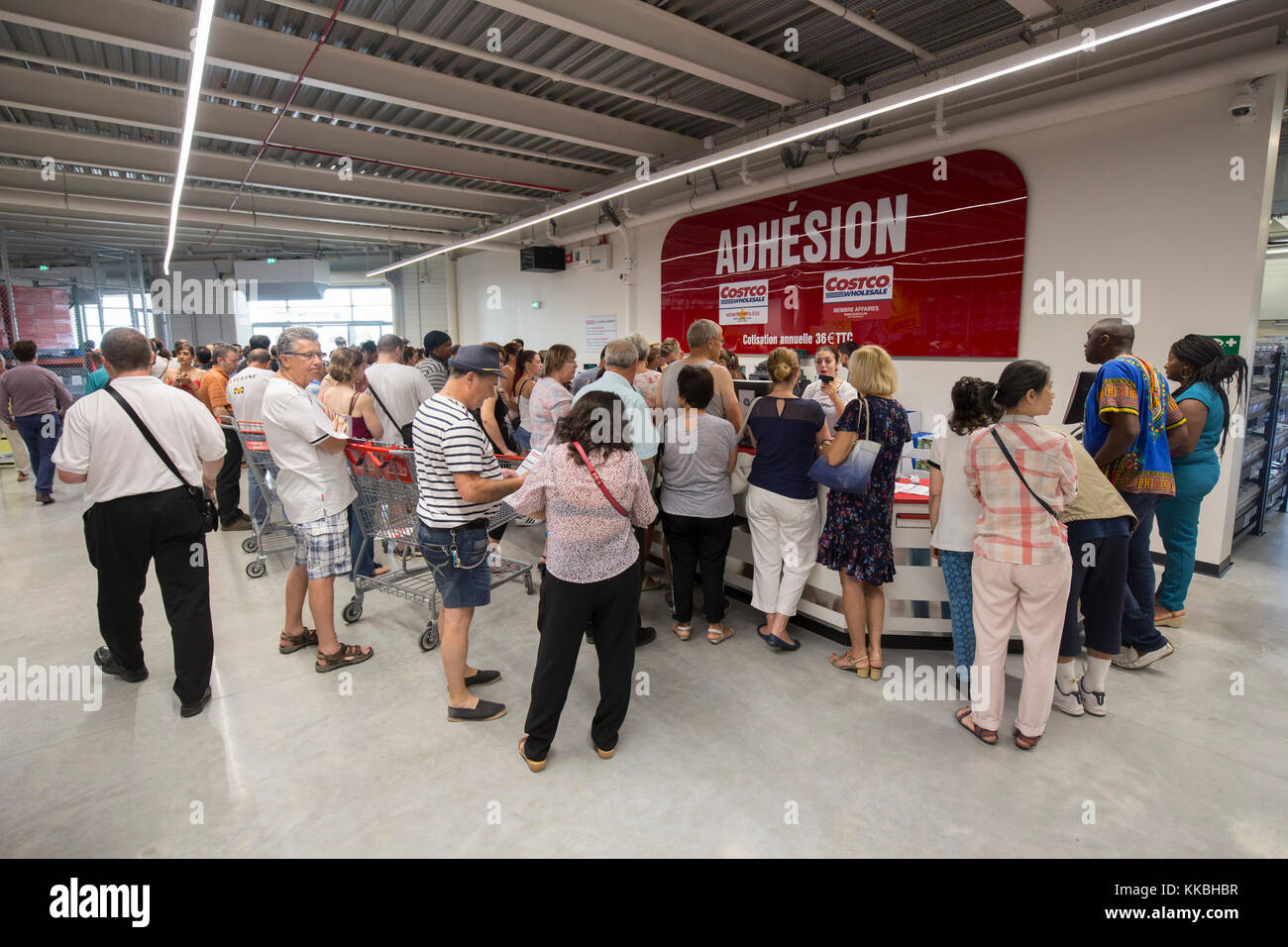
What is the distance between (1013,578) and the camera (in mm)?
2664

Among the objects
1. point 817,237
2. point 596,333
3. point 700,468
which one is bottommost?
point 700,468

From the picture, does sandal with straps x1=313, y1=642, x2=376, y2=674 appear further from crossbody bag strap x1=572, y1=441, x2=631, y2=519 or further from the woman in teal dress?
the woman in teal dress

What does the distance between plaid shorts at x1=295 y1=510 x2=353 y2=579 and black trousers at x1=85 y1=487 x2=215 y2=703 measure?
0.45m

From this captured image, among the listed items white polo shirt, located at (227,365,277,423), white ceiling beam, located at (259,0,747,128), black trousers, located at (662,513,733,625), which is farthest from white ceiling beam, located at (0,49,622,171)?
black trousers, located at (662,513,733,625)

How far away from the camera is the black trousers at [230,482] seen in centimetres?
617

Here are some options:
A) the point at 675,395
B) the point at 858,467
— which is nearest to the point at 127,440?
the point at 675,395

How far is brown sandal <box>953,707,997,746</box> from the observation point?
2.83 meters

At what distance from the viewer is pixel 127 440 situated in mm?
2838

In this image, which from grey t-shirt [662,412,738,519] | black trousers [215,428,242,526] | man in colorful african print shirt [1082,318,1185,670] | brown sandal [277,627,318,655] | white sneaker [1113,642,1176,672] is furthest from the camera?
black trousers [215,428,242,526]

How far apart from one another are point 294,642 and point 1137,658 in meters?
4.76

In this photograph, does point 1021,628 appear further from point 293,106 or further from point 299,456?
point 293,106

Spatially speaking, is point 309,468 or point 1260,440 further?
point 1260,440
